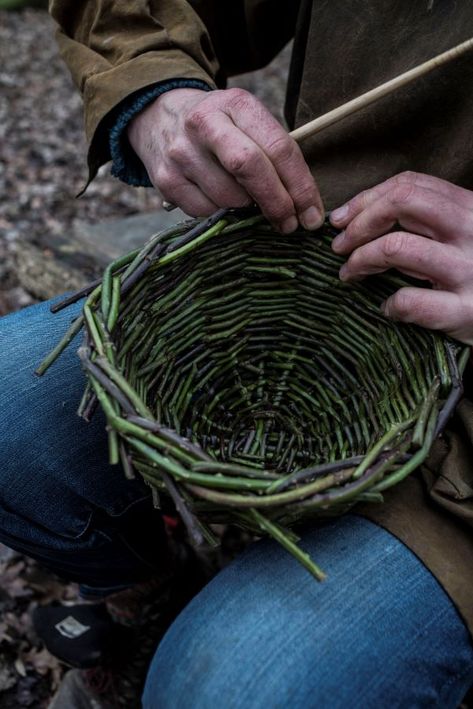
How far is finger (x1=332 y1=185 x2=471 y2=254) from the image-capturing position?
38.1 inches

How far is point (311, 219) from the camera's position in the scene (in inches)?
43.6

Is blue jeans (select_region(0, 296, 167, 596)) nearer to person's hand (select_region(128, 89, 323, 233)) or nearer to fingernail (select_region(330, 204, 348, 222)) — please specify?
person's hand (select_region(128, 89, 323, 233))

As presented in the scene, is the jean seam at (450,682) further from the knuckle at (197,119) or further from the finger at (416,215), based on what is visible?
the knuckle at (197,119)

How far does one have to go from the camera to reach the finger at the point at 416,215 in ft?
3.18

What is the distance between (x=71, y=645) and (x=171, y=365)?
0.65 meters

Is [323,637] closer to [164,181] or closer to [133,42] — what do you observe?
[164,181]

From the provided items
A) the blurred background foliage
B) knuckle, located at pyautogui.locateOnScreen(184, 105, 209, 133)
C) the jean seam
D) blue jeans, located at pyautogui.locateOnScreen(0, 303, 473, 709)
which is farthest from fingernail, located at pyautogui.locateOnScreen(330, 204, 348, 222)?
the blurred background foliage

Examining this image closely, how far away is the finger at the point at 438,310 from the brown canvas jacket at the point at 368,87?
0.13 m

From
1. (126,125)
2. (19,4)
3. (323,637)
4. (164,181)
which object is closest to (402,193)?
(164,181)

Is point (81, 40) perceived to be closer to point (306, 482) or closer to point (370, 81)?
point (370, 81)

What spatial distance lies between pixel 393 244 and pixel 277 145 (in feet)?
0.73

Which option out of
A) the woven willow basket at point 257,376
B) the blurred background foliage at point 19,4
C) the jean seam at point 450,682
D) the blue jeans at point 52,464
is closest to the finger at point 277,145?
the woven willow basket at point 257,376

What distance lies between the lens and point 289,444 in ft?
4.43

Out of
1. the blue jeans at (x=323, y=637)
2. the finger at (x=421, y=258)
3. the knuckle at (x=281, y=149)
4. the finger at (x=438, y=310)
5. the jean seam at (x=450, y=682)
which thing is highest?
the knuckle at (x=281, y=149)
